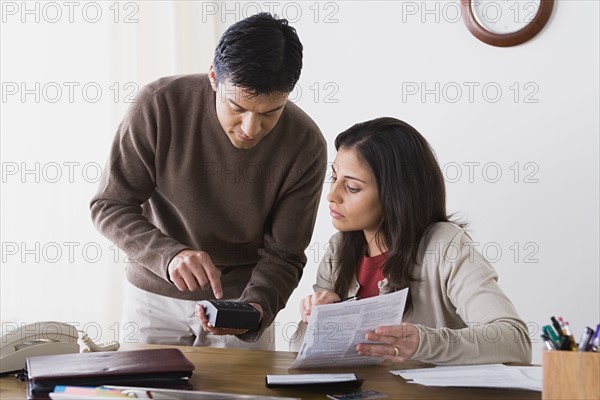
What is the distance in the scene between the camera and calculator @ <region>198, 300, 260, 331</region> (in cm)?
156

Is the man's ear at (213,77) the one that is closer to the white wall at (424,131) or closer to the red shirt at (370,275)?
the red shirt at (370,275)

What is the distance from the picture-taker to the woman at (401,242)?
69.6 inches

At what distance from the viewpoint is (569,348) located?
3.90 feet

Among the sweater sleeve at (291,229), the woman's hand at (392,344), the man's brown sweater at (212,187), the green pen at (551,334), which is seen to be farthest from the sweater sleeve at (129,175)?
the green pen at (551,334)

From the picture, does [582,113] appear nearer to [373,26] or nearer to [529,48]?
[529,48]

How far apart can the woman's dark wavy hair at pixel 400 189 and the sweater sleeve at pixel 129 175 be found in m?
0.51

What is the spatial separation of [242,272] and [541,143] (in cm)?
119

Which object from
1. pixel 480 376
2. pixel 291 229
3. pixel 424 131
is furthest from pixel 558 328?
pixel 424 131

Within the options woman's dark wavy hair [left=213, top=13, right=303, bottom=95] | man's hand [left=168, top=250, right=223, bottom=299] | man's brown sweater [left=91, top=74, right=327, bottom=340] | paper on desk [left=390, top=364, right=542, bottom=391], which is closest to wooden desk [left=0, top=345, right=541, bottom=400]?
paper on desk [left=390, top=364, right=542, bottom=391]

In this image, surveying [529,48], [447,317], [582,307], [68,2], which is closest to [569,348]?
[447,317]

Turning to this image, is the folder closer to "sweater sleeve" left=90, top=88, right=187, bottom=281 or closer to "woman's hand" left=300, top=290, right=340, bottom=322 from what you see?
"woman's hand" left=300, top=290, right=340, bottom=322

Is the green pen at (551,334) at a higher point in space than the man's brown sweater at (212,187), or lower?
lower

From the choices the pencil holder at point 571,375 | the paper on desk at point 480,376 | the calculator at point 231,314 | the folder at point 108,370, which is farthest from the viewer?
the calculator at point 231,314

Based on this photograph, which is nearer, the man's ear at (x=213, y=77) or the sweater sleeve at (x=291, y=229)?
the man's ear at (x=213, y=77)
